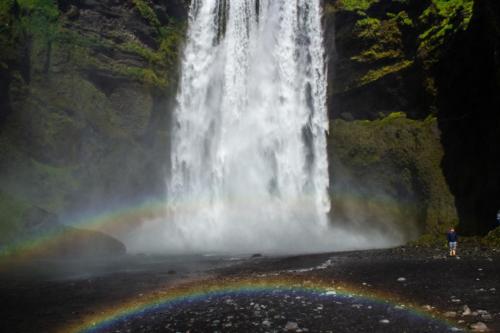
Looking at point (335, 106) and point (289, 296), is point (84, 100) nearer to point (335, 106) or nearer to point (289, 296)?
point (335, 106)

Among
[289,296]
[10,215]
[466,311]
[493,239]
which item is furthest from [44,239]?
[466,311]

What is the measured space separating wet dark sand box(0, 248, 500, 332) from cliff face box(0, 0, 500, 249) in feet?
33.6

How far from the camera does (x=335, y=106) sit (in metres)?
40.0

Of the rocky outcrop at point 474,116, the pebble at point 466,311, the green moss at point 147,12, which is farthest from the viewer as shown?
the green moss at point 147,12

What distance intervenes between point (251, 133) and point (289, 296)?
28761 mm

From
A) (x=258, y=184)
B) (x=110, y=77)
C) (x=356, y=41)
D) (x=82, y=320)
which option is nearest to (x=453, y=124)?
(x=356, y=41)

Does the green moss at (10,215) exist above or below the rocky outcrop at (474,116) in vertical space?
below

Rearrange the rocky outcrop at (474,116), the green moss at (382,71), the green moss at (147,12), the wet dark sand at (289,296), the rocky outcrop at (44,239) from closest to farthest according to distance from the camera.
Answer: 1. the wet dark sand at (289,296)
2. the rocky outcrop at (474,116)
3. the rocky outcrop at (44,239)
4. the green moss at (382,71)
5. the green moss at (147,12)

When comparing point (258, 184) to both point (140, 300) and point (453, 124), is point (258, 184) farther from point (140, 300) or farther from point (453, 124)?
point (140, 300)

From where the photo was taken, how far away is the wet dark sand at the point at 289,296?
36.9 feet

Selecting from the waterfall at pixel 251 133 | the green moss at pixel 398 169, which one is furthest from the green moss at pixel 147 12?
the green moss at pixel 398 169

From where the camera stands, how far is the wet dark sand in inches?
443

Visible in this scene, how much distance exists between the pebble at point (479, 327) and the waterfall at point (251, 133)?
84.2ft

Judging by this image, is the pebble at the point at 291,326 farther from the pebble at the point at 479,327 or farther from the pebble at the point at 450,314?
the pebble at the point at 479,327
